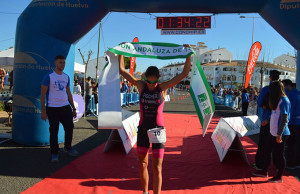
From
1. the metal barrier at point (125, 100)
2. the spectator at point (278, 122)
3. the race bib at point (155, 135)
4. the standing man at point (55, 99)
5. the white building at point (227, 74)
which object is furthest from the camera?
the white building at point (227, 74)

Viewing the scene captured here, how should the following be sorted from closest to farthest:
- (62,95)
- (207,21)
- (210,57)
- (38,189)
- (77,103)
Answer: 1. (38,189)
2. (62,95)
3. (207,21)
4. (77,103)
5. (210,57)

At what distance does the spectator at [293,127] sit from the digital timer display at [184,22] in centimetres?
289

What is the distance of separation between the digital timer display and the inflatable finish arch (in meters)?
0.99

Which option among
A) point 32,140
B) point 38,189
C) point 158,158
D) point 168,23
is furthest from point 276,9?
point 32,140

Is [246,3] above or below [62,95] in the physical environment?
above

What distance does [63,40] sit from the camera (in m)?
5.95

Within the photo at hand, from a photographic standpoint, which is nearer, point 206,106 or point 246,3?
point 206,106

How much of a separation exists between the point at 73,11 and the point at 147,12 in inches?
73.5

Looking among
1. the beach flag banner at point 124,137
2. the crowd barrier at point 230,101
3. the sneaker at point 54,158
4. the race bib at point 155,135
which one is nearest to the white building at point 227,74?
the crowd barrier at point 230,101

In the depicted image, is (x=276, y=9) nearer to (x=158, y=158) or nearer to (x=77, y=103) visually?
(x=158, y=158)

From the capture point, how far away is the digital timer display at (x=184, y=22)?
7065 millimetres

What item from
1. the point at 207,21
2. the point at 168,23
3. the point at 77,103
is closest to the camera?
the point at 207,21

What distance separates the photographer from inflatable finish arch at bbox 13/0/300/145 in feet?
18.7

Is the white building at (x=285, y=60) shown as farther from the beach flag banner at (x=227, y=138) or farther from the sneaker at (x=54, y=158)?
the sneaker at (x=54, y=158)
